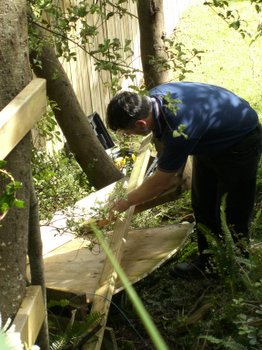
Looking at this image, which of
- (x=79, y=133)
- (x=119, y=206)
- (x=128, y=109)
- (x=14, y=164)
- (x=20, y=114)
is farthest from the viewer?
(x=79, y=133)

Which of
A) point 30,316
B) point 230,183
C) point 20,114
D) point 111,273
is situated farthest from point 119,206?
point 20,114

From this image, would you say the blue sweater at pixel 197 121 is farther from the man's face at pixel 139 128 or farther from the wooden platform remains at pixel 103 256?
the wooden platform remains at pixel 103 256

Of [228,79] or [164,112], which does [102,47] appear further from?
[228,79]

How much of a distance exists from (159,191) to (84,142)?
6.38 feet

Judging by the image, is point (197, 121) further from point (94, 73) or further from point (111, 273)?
point (94, 73)

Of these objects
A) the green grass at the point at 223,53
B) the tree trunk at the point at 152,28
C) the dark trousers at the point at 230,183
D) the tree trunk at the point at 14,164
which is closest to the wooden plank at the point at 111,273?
the dark trousers at the point at 230,183

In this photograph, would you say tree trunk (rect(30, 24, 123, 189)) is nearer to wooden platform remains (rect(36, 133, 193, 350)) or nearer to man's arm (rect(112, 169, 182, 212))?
wooden platform remains (rect(36, 133, 193, 350))

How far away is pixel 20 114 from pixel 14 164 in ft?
0.73

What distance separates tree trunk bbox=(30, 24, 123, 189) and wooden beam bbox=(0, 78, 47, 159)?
2.82 m

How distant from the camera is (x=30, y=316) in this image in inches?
86.0

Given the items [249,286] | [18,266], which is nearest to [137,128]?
[249,286]

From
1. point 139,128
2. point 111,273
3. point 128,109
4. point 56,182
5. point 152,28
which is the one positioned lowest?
point 56,182

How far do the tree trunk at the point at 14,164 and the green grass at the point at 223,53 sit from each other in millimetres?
6953

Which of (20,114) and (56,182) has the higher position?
(20,114)
